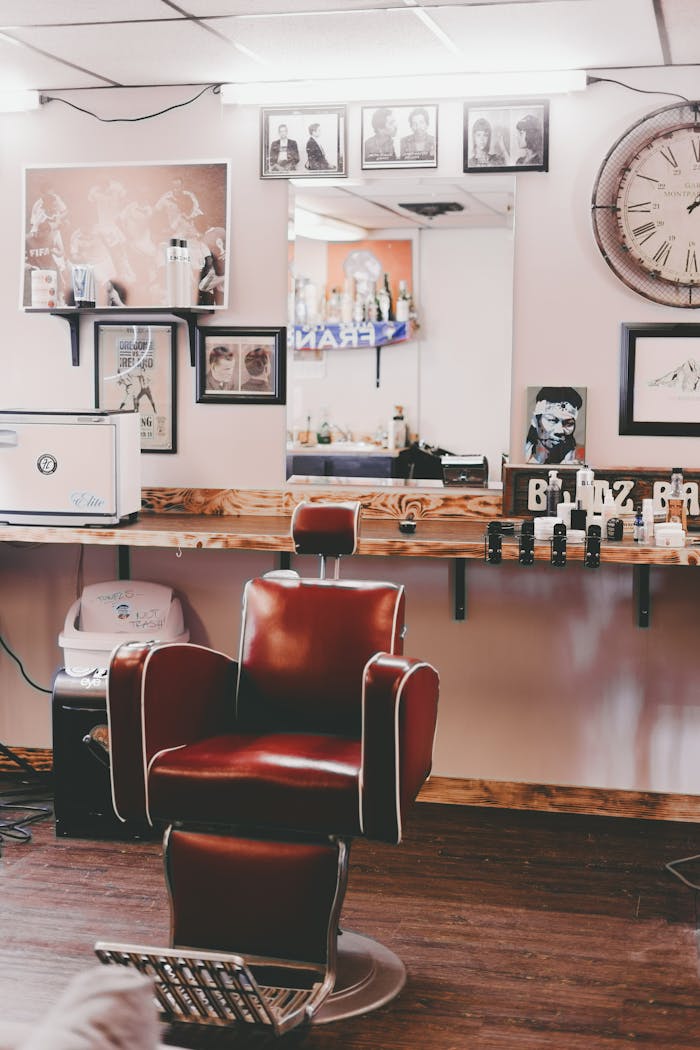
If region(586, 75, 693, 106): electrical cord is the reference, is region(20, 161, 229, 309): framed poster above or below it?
below

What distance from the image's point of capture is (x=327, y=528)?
10.3 ft

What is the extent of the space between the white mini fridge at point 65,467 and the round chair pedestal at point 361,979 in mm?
1647

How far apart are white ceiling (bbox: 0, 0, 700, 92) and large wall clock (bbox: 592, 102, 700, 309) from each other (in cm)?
23

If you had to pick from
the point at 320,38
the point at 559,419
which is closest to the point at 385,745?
the point at 559,419

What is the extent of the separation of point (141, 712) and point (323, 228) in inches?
219

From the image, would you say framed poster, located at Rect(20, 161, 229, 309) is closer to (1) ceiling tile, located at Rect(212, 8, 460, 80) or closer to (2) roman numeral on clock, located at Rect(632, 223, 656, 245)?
(1) ceiling tile, located at Rect(212, 8, 460, 80)

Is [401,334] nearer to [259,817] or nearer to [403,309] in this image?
[403,309]

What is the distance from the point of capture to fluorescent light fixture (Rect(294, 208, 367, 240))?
7.37m

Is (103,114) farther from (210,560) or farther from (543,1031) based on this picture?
(543,1031)

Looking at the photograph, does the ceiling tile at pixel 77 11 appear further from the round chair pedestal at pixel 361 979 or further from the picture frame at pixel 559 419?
the round chair pedestal at pixel 361 979

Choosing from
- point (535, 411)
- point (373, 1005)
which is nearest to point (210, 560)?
point (535, 411)

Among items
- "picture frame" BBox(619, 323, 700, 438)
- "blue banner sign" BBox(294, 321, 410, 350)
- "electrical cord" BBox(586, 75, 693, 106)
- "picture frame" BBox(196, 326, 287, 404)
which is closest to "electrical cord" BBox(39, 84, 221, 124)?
"picture frame" BBox(196, 326, 287, 404)

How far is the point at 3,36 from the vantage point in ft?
12.0

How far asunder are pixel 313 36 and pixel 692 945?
2874 millimetres
